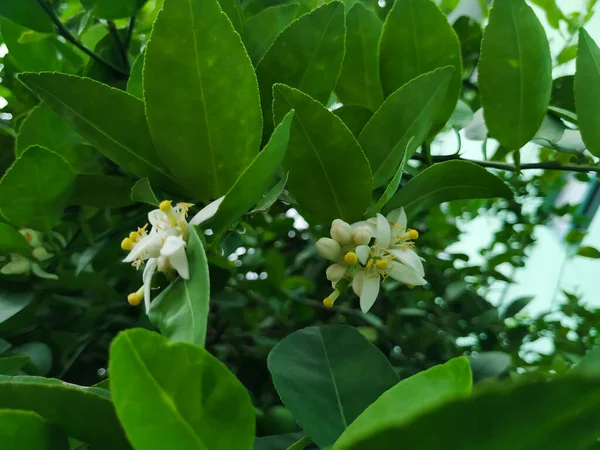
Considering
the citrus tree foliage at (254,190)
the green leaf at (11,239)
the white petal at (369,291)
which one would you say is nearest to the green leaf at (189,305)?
the citrus tree foliage at (254,190)

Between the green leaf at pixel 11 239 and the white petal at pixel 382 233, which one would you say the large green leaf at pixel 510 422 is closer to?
the white petal at pixel 382 233

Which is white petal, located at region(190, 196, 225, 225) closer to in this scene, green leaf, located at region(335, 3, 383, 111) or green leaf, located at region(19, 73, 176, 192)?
green leaf, located at region(19, 73, 176, 192)

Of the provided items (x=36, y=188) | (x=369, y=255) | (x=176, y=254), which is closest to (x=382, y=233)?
(x=369, y=255)

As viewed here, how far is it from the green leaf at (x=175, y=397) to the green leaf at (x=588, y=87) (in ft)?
1.00

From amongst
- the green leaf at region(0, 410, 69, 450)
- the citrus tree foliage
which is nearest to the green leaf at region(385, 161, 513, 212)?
the citrus tree foliage

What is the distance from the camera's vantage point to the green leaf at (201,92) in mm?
247

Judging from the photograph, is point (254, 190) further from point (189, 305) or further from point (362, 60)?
point (362, 60)

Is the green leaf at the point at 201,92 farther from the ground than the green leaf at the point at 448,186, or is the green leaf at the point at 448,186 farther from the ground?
Answer: the green leaf at the point at 201,92

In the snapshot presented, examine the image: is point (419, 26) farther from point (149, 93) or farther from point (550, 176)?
point (550, 176)

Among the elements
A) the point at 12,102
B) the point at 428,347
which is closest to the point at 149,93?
the point at 12,102

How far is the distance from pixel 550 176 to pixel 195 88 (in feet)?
2.69

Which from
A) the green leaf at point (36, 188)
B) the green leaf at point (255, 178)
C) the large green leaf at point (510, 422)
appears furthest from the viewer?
the green leaf at point (36, 188)

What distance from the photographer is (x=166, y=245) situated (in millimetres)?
246

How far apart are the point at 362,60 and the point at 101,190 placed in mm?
216
